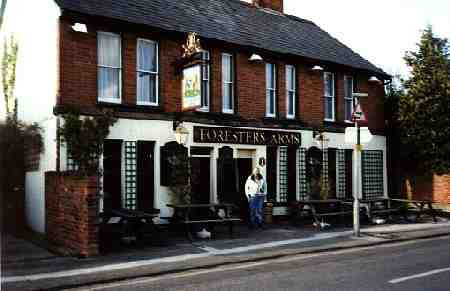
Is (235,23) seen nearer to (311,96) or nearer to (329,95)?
(311,96)

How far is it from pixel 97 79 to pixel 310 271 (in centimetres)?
817

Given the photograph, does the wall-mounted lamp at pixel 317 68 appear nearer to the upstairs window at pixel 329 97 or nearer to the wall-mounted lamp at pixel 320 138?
the upstairs window at pixel 329 97

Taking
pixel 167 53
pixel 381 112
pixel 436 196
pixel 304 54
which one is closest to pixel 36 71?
pixel 167 53

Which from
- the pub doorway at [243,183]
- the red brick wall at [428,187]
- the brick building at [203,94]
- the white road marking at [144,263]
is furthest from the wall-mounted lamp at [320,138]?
the red brick wall at [428,187]

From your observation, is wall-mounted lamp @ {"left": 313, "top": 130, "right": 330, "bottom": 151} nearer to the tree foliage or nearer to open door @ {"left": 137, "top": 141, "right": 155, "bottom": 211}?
open door @ {"left": 137, "top": 141, "right": 155, "bottom": 211}

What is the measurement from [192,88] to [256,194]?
390 centimetres

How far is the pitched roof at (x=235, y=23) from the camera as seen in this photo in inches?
629

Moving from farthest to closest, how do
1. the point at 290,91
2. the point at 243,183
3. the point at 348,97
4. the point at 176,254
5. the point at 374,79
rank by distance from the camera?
1. the point at 374,79
2. the point at 348,97
3. the point at 290,91
4. the point at 243,183
5. the point at 176,254

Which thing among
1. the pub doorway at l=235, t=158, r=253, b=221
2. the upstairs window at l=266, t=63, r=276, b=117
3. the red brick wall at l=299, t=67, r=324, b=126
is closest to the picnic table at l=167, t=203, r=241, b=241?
the pub doorway at l=235, t=158, r=253, b=221

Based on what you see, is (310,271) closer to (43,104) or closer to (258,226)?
(258,226)

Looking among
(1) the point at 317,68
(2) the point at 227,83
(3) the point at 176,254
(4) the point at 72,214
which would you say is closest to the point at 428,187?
(1) the point at 317,68

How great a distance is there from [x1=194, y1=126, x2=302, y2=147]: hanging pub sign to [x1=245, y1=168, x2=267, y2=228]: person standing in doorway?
1641mm

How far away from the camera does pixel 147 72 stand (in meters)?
16.2

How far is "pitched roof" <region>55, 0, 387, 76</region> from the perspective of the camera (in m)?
16.0
